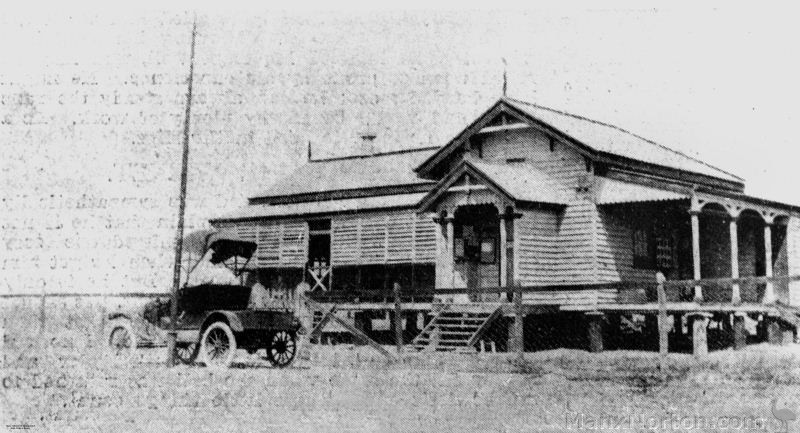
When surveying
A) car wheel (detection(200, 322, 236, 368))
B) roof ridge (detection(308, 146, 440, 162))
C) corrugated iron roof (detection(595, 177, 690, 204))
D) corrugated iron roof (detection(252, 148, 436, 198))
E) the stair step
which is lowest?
car wheel (detection(200, 322, 236, 368))

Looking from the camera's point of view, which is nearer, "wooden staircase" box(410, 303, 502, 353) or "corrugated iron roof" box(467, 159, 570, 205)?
"wooden staircase" box(410, 303, 502, 353)

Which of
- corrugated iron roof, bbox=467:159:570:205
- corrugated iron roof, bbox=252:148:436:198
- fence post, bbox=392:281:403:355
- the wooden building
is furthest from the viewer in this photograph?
corrugated iron roof, bbox=252:148:436:198

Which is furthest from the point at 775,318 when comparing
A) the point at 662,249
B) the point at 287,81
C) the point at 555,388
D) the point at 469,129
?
the point at 287,81

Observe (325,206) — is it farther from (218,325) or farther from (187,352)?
(218,325)

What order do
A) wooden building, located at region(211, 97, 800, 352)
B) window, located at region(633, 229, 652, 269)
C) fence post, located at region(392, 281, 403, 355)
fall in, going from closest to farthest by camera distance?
fence post, located at region(392, 281, 403, 355) < wooden building, located at region(211, 97, 800, 352) < window, located at region(633, 229, 652, 269)

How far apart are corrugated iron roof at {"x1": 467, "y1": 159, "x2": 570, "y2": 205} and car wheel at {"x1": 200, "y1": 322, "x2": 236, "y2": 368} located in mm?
8334

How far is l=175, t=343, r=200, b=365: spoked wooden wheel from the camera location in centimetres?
1935

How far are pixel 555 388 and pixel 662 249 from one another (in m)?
14.4

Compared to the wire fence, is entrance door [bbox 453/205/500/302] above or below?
above

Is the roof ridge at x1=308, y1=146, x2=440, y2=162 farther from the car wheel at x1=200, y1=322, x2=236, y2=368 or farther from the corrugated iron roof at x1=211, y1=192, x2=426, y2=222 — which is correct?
the car wheel at x1=200, y1=322, x2=236, y2=368

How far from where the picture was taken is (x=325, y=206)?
3203cm

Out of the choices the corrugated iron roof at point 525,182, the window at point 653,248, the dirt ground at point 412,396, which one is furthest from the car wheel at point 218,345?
the window at point 653,248

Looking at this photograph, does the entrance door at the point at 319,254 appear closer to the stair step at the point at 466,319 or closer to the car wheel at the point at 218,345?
the stair step at the point at 466,319

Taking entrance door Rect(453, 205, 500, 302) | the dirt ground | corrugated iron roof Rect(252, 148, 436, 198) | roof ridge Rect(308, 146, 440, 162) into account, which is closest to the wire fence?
entrance door Rect(453, 205, 500, 302)
